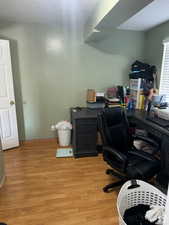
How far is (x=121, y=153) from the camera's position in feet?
5.77

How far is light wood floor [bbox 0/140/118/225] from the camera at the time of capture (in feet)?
5.37

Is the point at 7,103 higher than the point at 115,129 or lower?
higher

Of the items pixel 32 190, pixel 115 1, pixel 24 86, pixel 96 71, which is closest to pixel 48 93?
pixel 24 86

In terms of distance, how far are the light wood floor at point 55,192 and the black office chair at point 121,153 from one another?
0.23 meters

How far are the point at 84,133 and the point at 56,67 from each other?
4.69 ft

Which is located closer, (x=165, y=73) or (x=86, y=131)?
(x=86, y=131)

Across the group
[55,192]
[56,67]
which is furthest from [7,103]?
[55,192]

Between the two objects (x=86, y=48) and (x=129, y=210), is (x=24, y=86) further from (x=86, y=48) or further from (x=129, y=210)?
(x=129, y=210)

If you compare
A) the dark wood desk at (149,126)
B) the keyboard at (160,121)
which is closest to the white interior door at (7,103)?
the dark wood desk at (149,126)

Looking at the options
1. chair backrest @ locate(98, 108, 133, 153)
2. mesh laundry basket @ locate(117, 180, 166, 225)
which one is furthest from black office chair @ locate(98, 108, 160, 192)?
mesh laundry basket @ locate(117, 180, 166, 225)

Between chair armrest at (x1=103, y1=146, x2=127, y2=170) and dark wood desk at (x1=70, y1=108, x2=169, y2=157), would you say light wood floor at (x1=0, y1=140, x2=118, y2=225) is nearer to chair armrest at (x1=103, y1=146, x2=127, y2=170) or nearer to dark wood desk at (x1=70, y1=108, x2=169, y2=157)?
dark wood desk at (x1=70, y1=108, x2=169, y2=157)

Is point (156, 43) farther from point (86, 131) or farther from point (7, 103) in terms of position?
point (7, 103)

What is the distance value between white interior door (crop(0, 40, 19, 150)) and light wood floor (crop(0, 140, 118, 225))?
31 centimetres

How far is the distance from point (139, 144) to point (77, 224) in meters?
1.69
